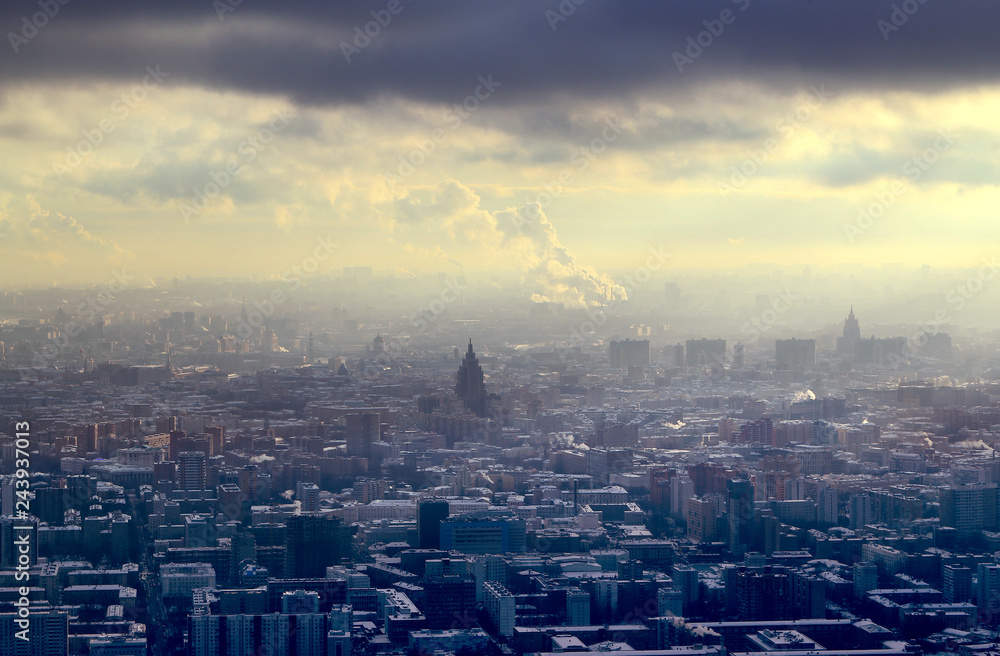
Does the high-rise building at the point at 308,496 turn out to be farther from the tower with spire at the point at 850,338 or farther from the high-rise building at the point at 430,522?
the tower with spire at the point at 850,338

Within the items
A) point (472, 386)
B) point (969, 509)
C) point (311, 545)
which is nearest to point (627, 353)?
point (472, 386)

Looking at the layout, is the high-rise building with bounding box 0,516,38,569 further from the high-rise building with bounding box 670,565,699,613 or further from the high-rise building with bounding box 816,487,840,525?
the high-rise building with bounding box 816,487,840,525

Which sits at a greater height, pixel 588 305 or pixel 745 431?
pixel 588 305

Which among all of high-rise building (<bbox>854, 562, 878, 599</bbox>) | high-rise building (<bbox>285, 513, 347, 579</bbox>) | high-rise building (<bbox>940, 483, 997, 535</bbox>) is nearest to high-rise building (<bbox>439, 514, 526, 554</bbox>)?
high-rise building (<bbox>285, 513, 347, 579</bbox>)

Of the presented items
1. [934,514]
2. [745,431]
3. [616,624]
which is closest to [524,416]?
[745,431]

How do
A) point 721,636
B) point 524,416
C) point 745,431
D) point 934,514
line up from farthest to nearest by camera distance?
1. point 524,416
2. point 745,431
3. point 934,514
4. point 721,636

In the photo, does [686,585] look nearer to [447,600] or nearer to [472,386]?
[447,600]

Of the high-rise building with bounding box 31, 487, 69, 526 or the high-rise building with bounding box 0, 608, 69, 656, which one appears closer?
the high-rise building with bounding box 0, 608, 69, 656

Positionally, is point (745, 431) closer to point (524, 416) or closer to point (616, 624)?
point (524, 416)
